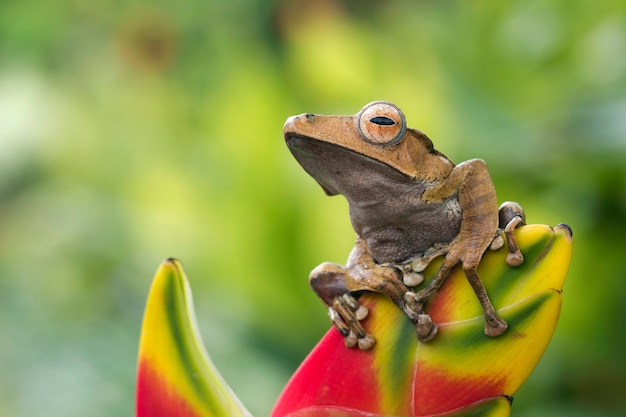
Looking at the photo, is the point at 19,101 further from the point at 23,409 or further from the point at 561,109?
the point at 561,109

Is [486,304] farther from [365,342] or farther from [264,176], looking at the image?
[264,176]

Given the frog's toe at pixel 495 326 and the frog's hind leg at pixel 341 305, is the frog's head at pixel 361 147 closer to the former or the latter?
the frog's hind leg at pixel 341 305

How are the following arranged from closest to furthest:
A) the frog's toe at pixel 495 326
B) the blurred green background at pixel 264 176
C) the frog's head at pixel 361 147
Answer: the frog's toe at pixel 495 326 < the frog's head at pixel 361 147 < the blurred green background at pixel 264 176

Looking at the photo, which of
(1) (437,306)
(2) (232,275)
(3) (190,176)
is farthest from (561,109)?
(1) (437,306)

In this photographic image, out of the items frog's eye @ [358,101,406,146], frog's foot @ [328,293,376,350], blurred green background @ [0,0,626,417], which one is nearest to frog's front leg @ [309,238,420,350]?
frog's foot @ [328,293,376,350]

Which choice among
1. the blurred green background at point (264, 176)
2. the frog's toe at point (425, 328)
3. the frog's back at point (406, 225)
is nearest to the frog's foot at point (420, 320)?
the frog's toe at point (425, 328)

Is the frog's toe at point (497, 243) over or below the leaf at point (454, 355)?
over

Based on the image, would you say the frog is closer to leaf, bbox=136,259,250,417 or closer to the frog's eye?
the frog's eye
